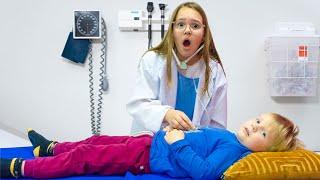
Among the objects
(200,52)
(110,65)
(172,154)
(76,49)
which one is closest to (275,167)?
(172,154)

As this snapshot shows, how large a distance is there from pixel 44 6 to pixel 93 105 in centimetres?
71

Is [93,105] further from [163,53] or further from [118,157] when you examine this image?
[118,157]

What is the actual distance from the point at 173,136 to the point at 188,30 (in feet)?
1.80

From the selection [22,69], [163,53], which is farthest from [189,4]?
[22,69]

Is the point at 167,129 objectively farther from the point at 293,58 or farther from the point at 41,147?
the point at 293,58

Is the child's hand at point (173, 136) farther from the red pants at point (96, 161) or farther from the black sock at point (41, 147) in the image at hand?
the black sock at point (41, 147)

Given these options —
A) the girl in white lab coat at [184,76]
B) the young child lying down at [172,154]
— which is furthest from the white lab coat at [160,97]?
the young child lying down at [172,154]

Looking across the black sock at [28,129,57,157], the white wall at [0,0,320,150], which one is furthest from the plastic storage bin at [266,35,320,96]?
the black sock at [28,129,57,157]

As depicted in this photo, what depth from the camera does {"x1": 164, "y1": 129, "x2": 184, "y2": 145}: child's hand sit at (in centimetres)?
128

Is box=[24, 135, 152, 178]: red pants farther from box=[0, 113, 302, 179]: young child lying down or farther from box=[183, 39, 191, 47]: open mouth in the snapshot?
box=[183, 39, 191, 47]: open mouth

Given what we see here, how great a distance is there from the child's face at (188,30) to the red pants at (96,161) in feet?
1.62

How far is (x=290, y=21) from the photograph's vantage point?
2.27 metres

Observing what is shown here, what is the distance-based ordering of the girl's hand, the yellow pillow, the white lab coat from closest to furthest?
the yellow pillow, the girl's hand, the white lab coat

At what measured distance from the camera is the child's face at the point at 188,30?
5.33 ft
